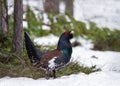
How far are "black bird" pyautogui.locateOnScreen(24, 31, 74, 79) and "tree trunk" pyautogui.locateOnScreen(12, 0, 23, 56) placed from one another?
793mm

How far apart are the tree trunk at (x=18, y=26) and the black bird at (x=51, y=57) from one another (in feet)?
2.60

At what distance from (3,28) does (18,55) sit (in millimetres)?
1299

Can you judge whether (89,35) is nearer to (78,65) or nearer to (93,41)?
(93,41)

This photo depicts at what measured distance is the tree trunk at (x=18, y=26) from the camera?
22.7 ft

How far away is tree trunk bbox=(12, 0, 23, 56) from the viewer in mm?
6934

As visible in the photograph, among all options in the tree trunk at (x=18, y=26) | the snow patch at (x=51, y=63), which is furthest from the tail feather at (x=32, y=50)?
the tree trunk at (x=18, y=26)

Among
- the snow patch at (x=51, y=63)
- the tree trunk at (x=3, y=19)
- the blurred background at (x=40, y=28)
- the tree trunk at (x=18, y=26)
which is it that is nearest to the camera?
the snow patch at (x=51, y=63)

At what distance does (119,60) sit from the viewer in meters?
9.16

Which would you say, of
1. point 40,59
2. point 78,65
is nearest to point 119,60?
point 78,65

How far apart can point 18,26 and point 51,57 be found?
3.63 feet

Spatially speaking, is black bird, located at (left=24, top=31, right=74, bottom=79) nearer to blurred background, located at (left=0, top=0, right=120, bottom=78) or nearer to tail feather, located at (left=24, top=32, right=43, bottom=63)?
tail feather, located at (left=24, top=32, right=43, bottom=63)

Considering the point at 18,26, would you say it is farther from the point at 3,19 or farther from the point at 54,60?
the point at 3,19

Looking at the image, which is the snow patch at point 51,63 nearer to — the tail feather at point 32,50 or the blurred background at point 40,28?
the tail feather at point 32,50

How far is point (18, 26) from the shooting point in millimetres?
7078
